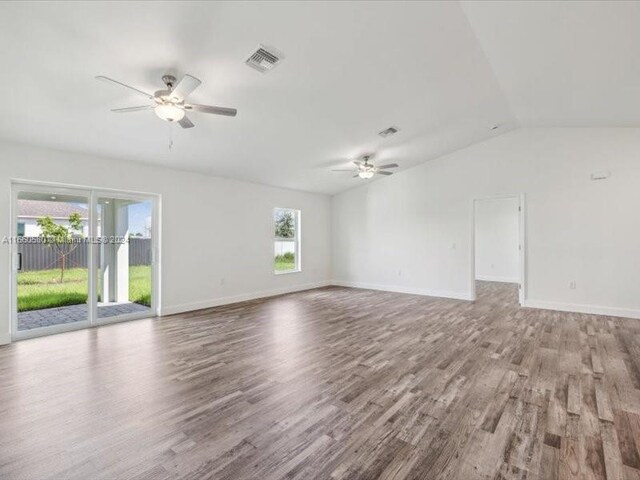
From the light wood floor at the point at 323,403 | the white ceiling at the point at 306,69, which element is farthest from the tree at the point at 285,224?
the light wood floor at the point at 323,403

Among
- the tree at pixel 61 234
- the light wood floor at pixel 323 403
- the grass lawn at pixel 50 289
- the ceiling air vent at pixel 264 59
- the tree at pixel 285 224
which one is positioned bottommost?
the light wood floor at pixel 323 403

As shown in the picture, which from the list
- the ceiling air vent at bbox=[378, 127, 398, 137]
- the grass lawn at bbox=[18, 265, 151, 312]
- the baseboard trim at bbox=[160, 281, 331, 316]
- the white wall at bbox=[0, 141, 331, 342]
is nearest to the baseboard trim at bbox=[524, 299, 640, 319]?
the ceiling air vent at bbox=[378, 127, 398, 137]

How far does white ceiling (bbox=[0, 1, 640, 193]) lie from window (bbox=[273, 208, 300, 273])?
2.56 m

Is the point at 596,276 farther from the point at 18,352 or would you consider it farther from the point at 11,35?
the point at 18,352

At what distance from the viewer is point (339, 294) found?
7.59 m

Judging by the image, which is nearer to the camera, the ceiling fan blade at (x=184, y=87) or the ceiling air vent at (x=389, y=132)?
the ceiling fan blade at (x=184, y=87)

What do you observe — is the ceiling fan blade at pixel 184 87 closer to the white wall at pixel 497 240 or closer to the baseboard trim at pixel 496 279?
the white wall at pixel 497 240

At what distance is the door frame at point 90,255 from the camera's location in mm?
4176

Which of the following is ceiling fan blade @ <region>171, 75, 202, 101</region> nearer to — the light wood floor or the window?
the light wood floor

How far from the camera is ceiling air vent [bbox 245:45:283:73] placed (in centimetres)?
300

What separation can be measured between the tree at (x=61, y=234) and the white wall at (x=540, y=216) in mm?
6234

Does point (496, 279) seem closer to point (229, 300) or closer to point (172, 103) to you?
point (229, 300)

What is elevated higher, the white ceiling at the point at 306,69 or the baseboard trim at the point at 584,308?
the white ceiling at the point at 306,69

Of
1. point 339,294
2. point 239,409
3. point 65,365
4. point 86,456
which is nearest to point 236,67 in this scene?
point 239,409
